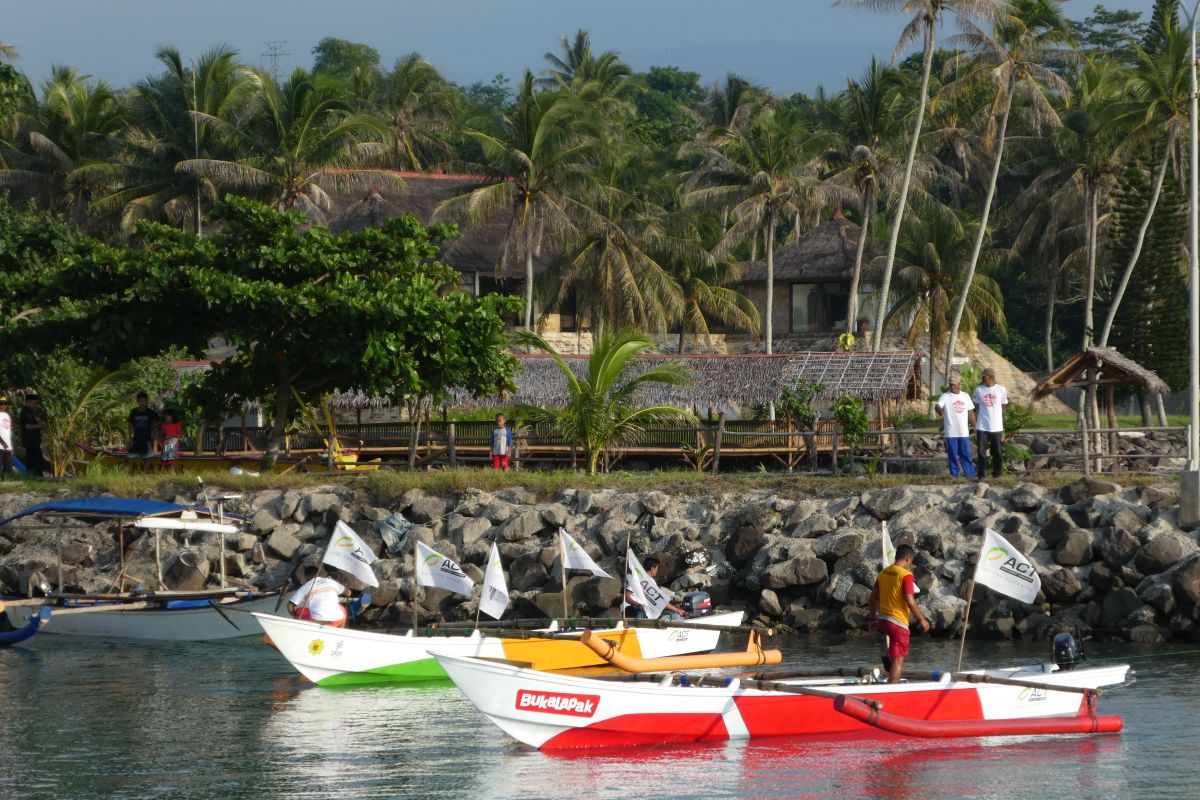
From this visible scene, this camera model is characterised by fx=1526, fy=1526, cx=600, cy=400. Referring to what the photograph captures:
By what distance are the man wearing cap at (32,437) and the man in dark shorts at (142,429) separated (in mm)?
2037

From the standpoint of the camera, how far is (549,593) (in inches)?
978

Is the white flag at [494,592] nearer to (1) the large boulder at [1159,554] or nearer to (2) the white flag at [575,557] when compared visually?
(2) the white flag at [575,557]

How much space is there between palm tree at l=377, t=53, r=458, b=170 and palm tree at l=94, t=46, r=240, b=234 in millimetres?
16248

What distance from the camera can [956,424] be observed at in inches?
1002

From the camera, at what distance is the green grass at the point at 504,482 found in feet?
87.8

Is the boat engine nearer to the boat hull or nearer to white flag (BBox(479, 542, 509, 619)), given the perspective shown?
white flag (BBox(479, 542, 509, 619))

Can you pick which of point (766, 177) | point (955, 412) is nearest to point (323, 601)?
point (955, 412)

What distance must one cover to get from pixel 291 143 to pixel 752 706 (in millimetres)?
28848

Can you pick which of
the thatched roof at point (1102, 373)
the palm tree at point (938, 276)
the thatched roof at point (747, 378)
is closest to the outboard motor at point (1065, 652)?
the thatched roof at point (1102, 373)

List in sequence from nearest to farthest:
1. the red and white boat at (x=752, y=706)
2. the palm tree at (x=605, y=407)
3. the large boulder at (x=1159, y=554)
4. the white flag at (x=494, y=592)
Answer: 1. the red and white boat at (x=752, y=706)
2. the white flag at (x=494, y=592)
3. the large boulder at (x=1159, y=554)
4. the palm tree at (x=605, y=407)

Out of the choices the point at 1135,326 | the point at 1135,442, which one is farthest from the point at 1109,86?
the point at 1135,442

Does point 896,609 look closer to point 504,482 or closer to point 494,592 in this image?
point 494,592

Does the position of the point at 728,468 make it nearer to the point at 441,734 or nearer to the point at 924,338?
the point at 441,734

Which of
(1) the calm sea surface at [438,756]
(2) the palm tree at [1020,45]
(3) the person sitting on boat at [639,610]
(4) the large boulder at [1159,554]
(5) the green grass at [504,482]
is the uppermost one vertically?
(2) the palm tree at [1020,45]
